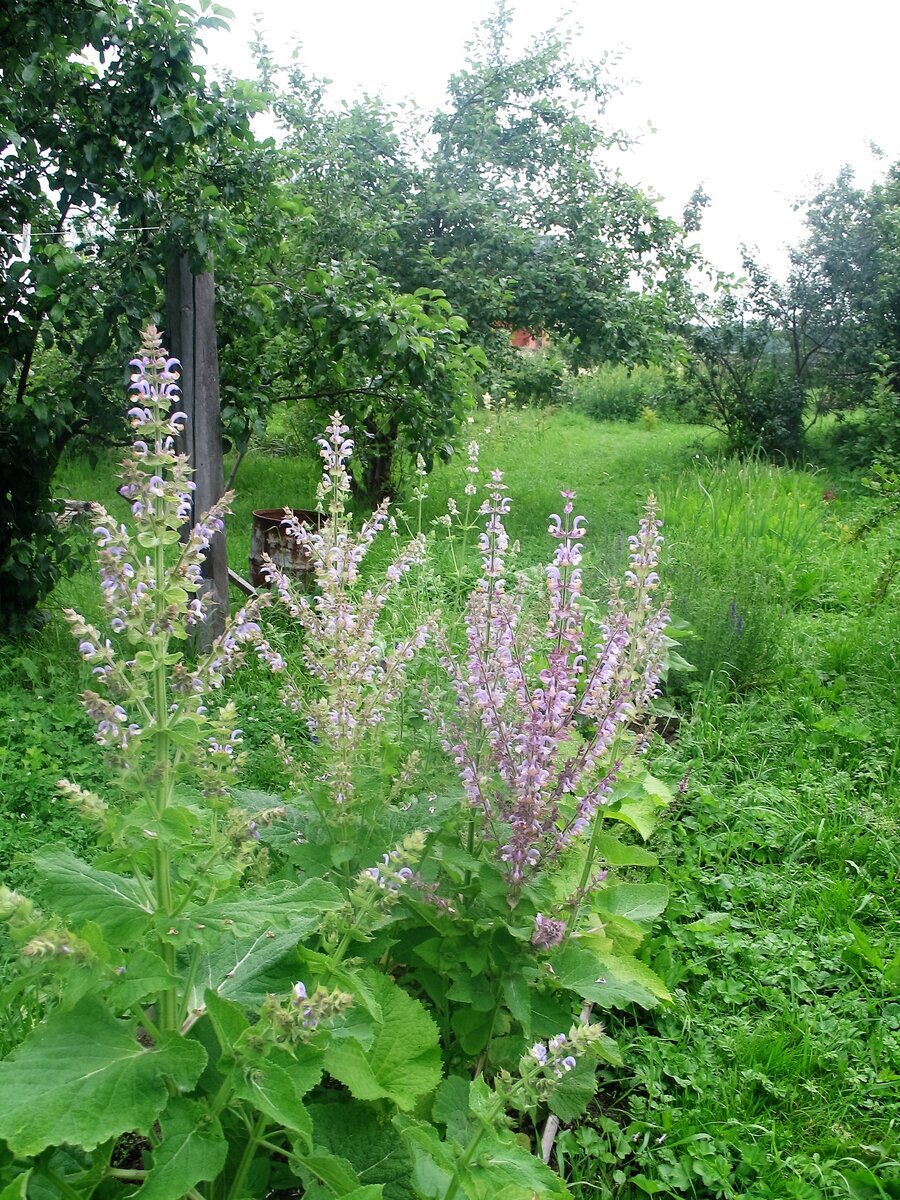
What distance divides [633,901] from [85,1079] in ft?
5.41

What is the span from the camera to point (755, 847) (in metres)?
3.45

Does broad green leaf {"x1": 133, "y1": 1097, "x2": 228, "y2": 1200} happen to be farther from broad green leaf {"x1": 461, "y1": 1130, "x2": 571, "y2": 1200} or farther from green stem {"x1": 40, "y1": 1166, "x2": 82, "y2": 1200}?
broad green leaf {"x1": 461, "y1": 1130, "x2": 571, "y2": 1200}

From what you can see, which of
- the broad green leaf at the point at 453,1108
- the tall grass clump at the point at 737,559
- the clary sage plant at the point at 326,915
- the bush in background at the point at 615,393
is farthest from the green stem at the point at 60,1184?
the bush in background at the point at 615,393

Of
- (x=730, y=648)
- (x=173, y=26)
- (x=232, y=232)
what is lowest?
(x=730, y=648)

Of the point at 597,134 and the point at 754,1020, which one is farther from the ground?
the point at 597,134

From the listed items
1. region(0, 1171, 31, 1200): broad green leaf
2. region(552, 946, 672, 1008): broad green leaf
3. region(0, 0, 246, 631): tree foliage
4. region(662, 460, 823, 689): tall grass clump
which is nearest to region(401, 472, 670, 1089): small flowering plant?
region(552, 946, 672, 1008): broad green leaf

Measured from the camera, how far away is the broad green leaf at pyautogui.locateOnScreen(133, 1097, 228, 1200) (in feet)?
4.05

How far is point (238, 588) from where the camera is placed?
240 inches

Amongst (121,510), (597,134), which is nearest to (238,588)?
Result: (121,510)

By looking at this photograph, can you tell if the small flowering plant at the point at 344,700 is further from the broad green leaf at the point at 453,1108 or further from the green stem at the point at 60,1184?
the green stem at the point at 60,1184

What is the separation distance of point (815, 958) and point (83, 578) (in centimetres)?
500

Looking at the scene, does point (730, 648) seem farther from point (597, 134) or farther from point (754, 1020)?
point (597, 134)

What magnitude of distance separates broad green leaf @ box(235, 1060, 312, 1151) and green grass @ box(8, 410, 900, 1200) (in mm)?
787

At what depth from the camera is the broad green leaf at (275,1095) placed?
1.24 meters
